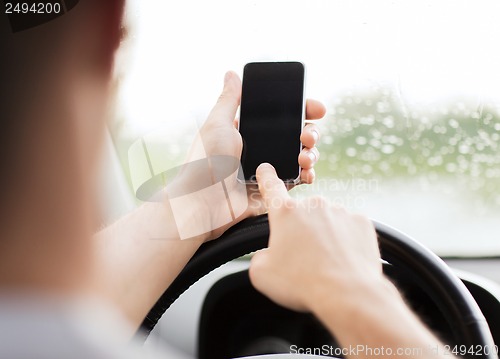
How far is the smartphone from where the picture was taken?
0.84m

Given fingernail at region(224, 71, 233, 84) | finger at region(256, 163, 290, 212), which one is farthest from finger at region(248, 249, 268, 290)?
fingernail at region(224, 71, 233, 84)

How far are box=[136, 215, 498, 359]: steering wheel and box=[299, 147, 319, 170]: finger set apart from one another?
20cm

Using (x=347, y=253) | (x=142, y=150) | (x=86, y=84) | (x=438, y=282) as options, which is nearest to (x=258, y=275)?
(x=347, y=253)

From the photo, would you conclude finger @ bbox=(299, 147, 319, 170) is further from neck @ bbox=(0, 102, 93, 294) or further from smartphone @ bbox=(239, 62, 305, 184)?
neck @ bbox=(0, 102, 93, 294)

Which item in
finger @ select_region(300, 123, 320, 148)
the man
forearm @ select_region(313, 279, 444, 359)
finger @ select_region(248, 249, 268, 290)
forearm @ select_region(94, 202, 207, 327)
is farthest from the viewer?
finger @ select_region(300, 123, 320, 148)

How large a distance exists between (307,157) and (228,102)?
0.17m

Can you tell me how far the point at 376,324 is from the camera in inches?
18.6

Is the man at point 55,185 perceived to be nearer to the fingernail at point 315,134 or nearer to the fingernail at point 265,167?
the fingernail at point 265,167

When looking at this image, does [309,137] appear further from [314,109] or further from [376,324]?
[376,324]

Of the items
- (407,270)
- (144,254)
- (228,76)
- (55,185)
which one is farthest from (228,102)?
(55,185)

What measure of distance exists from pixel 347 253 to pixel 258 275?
0.08 metres

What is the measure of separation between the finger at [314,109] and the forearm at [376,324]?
43 centimetres

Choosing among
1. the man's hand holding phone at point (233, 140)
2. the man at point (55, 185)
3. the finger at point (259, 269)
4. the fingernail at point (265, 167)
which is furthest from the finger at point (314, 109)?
the man at point (55, 185)

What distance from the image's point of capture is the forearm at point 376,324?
1.49 ft
